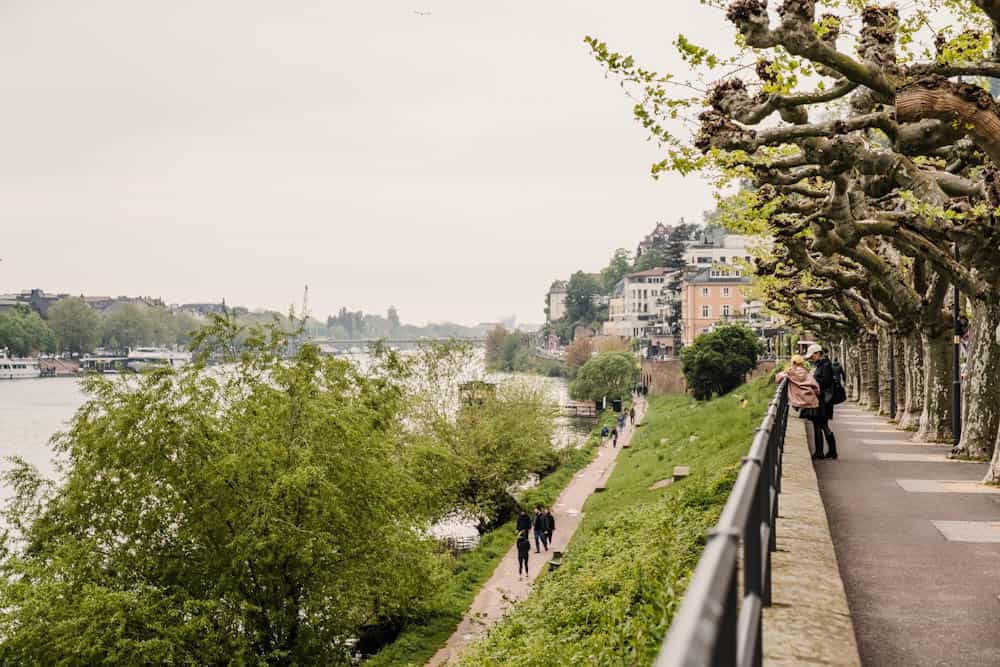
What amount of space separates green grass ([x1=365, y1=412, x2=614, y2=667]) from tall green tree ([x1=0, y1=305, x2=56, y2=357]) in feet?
412

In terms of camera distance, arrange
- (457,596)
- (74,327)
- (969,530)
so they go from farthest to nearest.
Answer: (74,327)
(457,596)
(969,530)

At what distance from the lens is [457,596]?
3120 cm

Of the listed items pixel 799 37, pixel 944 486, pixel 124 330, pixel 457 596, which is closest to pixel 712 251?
pixel 124 330

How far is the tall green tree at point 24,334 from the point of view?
150250 millimetres

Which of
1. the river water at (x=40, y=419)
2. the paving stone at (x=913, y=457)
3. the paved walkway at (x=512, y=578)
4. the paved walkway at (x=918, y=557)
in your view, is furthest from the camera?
the river water at (x=40, y=419)

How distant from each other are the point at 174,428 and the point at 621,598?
14445 mm

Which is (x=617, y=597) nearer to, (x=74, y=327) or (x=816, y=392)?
(x=816, y=392)

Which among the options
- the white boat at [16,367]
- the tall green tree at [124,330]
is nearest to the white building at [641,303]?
the tall green tree at [124,330]

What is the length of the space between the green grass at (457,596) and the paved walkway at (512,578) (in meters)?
0.32

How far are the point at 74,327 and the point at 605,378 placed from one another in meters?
105

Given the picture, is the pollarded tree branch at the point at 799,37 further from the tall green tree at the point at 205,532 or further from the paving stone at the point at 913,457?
the tall green tree at the point at 205,532

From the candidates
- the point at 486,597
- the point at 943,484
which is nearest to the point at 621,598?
the point at 943,484

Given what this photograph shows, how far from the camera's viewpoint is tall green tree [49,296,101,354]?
167625mm

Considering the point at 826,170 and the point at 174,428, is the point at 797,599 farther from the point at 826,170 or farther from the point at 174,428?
the point at 174,428
